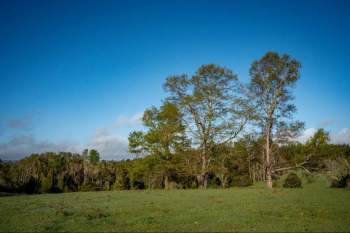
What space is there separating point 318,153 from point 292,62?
38.4 feet

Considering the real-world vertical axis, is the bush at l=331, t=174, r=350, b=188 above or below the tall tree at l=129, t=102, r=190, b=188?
below

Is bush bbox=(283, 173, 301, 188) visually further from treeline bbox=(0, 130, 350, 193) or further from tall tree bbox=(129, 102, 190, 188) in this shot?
tall tree bbox=(129, 102, 190, 188)

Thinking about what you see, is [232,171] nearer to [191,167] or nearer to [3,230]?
[191,167]

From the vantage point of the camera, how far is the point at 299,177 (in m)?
37.2

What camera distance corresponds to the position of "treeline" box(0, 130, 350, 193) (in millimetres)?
34656

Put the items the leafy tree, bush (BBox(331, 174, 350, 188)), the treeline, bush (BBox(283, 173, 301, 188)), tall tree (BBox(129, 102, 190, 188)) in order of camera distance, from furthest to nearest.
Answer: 1. the leafy tree
2. tall tree (BBox(129, 102, 190, 188))
3. bush (BBox(283, 173, 301, 188))
4. the treeline
5. bush (BBox(331, 174, 350, 188))

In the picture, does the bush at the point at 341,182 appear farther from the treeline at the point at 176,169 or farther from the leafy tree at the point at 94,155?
the leafy tree at the point at 94,155

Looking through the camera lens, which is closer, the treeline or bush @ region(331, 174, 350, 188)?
bush @ region(331, 174, 350, 188)

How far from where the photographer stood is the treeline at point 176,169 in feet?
114

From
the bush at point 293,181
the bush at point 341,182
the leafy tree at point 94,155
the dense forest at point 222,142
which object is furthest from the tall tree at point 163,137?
the leafy tree at point 94,155

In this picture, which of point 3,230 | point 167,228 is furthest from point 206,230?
point 3,230

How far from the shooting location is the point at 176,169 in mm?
41844

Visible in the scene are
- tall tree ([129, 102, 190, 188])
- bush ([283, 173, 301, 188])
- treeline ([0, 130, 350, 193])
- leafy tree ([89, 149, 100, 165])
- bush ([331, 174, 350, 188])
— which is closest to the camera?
bush ([331, 174, 350, 188])

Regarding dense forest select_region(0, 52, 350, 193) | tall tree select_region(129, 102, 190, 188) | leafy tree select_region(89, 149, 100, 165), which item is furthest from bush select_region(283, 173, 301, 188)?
leafy tree select_region(89, 149, 100, 165)
